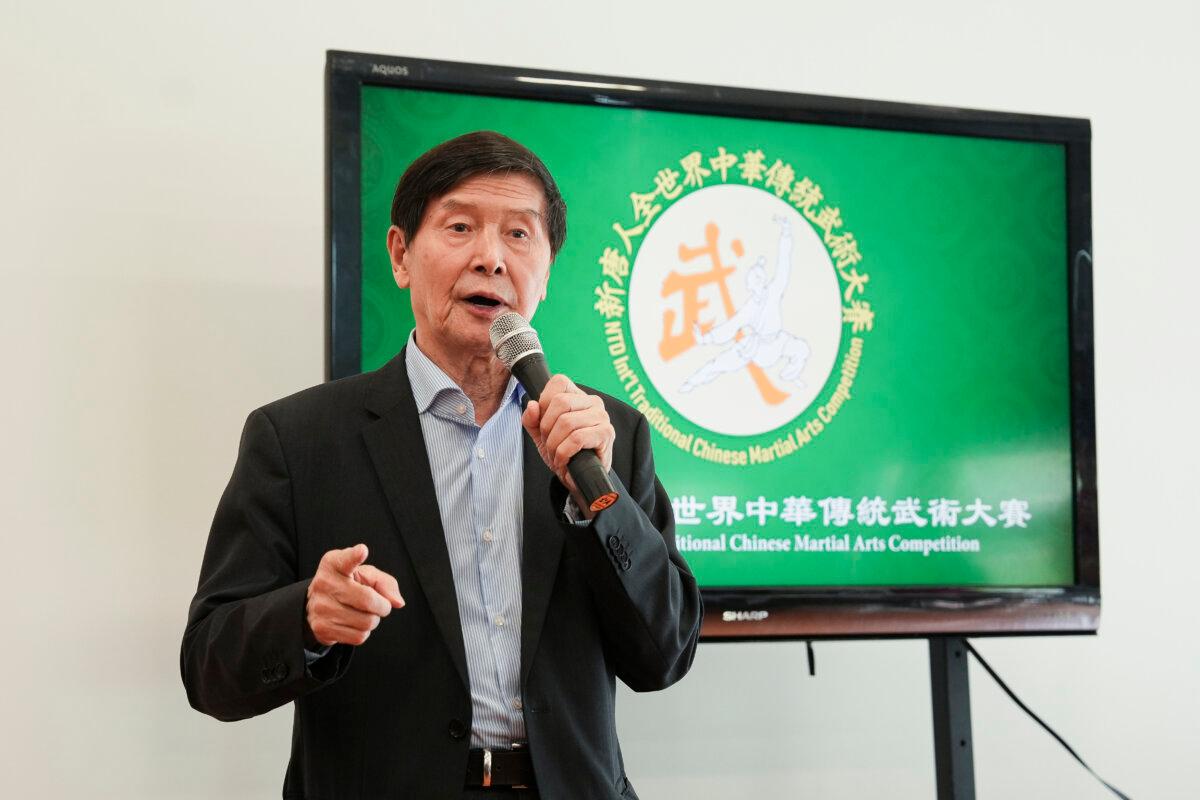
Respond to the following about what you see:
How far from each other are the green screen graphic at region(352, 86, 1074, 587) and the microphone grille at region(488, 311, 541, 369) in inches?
27.0

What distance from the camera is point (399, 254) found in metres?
1.70

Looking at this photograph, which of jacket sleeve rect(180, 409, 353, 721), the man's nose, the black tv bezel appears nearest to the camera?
jacket sleeve rect(180, 409, 353, 721)

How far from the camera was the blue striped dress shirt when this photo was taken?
1.43 metres

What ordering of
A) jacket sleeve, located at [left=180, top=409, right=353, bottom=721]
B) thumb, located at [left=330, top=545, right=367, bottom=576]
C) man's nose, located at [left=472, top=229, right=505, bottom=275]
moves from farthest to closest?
man's nose, located at [left=472, top=229, right=505, bottom=275], jacket sleeve, located at [left=180, top=409, right=353, bottom=721], thumb, located at [left=330, top=545, right=367, bottom=576]

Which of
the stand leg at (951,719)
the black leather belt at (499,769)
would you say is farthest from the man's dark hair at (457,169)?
the stand leg at (951,719)

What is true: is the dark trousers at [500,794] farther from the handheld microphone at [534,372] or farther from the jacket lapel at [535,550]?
the handheld microphone at [534,372]

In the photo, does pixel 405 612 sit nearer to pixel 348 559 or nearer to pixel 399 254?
pixel 348 559

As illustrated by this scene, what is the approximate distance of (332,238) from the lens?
2000mm

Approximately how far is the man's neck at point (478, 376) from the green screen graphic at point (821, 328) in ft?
1.85

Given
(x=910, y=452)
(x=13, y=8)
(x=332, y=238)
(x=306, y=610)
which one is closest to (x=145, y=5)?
(x=13, y=8)

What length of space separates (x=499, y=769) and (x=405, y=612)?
0.22 metres

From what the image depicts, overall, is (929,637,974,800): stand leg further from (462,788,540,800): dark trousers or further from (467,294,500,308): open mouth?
(467,294,500,308): open mouth

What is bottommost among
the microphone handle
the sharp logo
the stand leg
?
the stand leg

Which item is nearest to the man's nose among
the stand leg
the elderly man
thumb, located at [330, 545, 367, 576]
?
the elderly man
